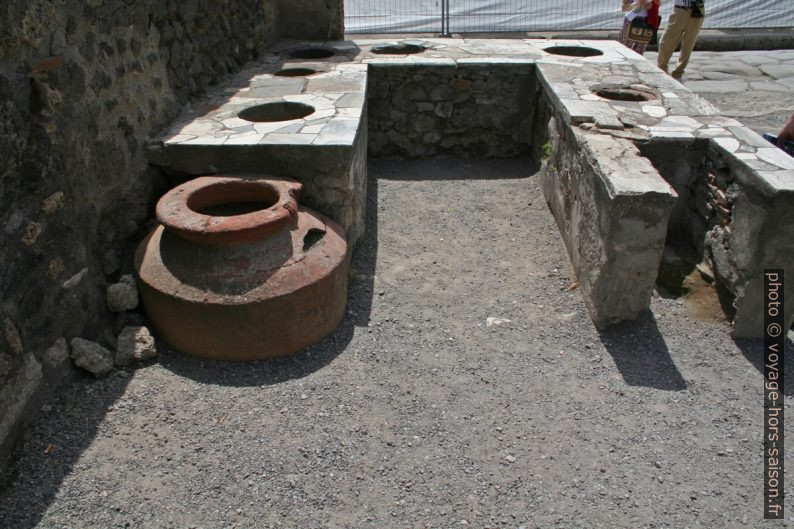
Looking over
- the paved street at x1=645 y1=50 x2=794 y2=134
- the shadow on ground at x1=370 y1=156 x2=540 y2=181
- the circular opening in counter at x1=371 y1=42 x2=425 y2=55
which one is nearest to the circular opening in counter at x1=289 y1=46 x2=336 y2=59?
the circular opening in counter at x1=371 y1=42 x2=425 y2=55

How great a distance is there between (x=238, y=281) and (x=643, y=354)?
7.42 feet

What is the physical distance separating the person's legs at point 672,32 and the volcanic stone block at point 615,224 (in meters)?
4.06

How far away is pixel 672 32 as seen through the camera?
23.6 feet

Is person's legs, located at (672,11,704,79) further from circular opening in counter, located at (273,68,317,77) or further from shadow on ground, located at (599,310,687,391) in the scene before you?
shadow on ground, located at (599,310,687,391)

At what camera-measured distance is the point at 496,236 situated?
473cm

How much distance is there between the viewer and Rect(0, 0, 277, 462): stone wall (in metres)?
2.70

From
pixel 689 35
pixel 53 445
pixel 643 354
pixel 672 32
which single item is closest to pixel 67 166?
pixel 53 445

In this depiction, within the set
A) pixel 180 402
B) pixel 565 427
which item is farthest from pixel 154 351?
pixel 565 427

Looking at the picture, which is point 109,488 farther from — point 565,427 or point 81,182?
point 565,427

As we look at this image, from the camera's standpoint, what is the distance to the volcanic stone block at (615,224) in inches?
129

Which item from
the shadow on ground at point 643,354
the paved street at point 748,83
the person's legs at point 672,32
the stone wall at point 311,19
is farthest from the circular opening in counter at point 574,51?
the shadow on ground at point 643,354

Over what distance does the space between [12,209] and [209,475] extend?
57.7 inches

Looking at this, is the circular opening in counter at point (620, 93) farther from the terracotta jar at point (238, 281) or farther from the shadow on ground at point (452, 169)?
the terracotta jar at point (238, 281)

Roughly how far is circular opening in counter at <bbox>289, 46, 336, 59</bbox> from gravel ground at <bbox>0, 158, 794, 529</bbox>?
3711mm
